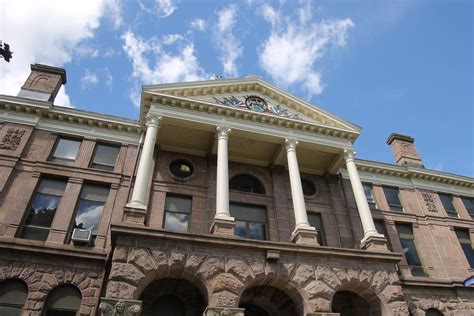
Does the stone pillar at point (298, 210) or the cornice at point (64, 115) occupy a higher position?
the cornice at point (64, 115)

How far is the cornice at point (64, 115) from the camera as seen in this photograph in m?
17.5

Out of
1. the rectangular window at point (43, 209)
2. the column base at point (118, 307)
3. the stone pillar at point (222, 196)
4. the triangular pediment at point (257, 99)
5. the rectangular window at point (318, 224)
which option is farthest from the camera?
the triangular pediment at point (257, 99)

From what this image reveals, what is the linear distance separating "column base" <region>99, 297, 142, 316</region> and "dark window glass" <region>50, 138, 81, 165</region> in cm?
870

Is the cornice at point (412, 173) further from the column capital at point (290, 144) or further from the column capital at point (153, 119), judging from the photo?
the column capital at point (153, 119)

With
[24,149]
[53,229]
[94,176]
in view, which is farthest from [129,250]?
[24,149]

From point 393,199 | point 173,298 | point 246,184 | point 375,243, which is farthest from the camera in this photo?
point 393,199

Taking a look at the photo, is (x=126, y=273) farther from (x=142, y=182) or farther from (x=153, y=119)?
(x=153, y=119)

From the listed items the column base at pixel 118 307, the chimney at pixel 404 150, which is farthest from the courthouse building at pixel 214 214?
the chimney at pixel 404 150

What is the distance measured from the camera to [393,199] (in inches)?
853

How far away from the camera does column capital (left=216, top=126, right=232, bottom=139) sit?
16700 millimetres

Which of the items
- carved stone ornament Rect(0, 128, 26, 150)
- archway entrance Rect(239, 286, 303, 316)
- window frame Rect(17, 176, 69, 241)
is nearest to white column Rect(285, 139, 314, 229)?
archway entrance Rect(239, 286, 303, 316)

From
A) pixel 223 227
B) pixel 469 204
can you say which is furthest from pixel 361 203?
pixel 469 204

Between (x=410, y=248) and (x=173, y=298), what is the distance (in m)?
13.5

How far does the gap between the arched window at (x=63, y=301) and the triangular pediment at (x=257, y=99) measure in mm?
8707
